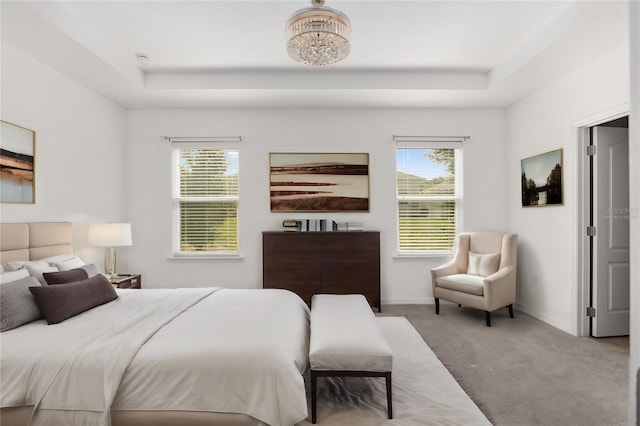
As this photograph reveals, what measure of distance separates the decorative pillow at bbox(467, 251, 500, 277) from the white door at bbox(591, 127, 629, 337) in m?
0.95

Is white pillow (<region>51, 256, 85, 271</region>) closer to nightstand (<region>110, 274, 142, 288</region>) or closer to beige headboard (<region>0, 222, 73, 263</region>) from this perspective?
beige headboard (<region>0, 222, 73, 263</region>)

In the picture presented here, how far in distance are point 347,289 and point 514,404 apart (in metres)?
2.39

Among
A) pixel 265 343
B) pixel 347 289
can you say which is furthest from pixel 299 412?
pixel 347 289

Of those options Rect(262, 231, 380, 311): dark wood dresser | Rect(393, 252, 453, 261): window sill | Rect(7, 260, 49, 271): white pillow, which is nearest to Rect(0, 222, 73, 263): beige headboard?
Rect(7, 260, 49, 271): white pillow

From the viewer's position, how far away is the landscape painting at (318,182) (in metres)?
4.93

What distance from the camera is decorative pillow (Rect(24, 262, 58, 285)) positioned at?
271 centimetres

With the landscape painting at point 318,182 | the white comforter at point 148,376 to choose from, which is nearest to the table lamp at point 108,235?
the landscape painting at point 318,182

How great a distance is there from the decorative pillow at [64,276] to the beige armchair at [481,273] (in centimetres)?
372

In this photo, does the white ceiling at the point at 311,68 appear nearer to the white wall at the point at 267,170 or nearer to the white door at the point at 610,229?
the white wall at the point at 267,170

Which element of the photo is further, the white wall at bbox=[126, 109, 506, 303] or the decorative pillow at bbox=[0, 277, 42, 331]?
the white wall at bbox=[126, 109, 506, 303]

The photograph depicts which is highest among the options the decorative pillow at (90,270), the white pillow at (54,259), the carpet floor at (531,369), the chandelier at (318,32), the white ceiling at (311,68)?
the white ceiling at (311,68)

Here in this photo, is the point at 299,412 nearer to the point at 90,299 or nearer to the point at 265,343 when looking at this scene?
the point at 265,343

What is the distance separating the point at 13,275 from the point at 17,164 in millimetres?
1172

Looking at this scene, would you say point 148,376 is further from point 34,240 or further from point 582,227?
point 582,227
